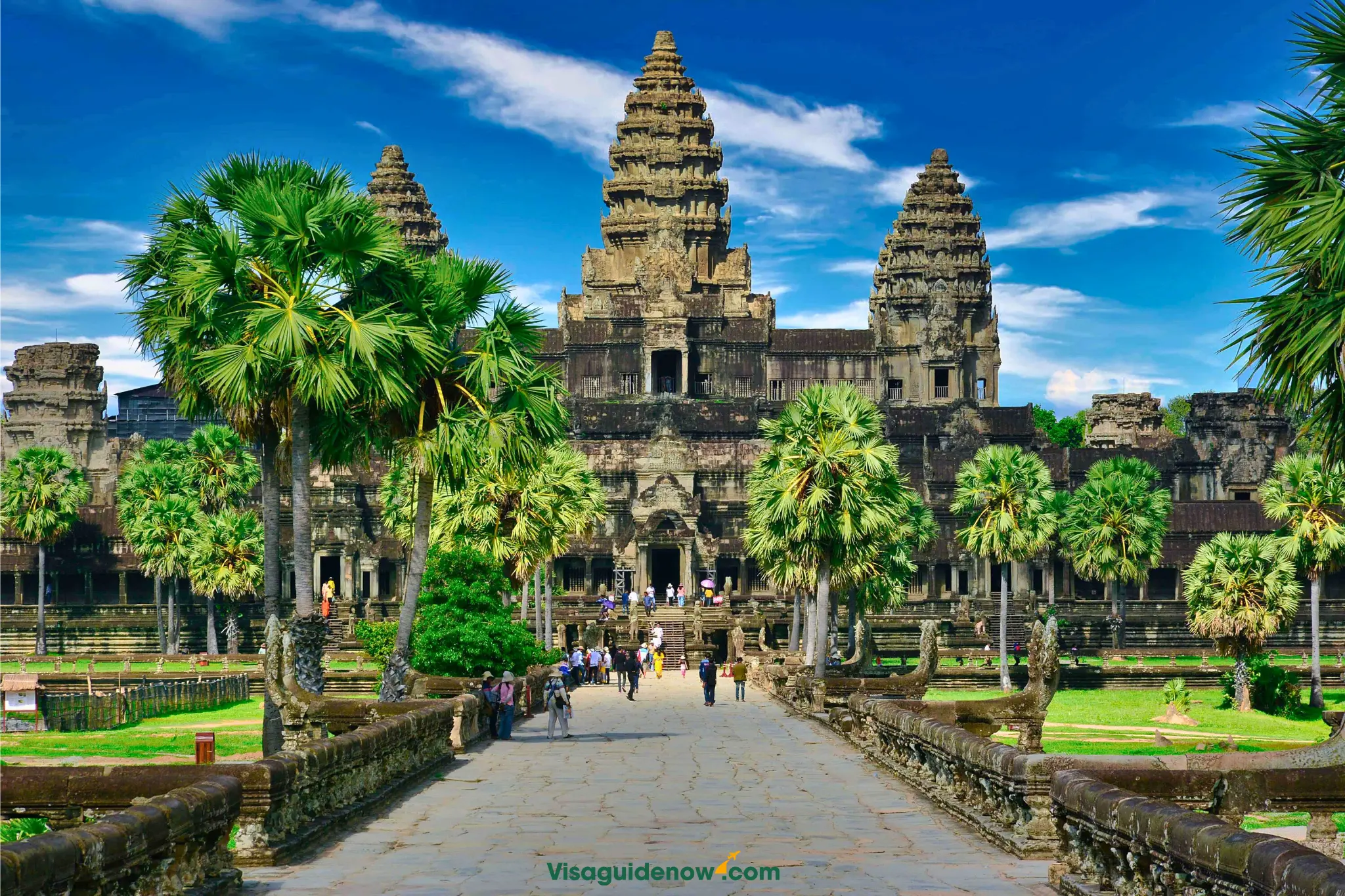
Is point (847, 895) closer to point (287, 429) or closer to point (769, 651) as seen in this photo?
point (287, 429)

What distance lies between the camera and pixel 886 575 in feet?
217

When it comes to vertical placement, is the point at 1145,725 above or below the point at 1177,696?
below

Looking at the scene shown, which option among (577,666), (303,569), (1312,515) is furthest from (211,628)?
(303,569)

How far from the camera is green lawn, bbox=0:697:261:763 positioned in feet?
121

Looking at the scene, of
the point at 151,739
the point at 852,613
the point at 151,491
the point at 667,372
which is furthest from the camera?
the point at 667,372

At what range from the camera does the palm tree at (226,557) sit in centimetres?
7056

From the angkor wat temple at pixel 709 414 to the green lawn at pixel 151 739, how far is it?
3072 centimetres

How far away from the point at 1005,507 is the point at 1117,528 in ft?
38.0

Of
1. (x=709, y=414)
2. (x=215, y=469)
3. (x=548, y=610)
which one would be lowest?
(x=548, y=610)

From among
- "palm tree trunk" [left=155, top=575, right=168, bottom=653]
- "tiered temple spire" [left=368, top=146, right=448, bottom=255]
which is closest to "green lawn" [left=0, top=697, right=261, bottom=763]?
"palm tree trunk" [left=155, top=575, right=168, bottom=653]

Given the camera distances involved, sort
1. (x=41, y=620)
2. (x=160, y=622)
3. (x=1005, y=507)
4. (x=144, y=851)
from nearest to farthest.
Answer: (x=144, y=851) < (x=1005, y=507) < (x=160, y=622) < (x=41, y=620)

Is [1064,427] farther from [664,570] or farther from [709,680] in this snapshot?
[709,680]

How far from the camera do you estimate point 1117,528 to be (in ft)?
247

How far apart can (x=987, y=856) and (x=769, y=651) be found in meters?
46.1
